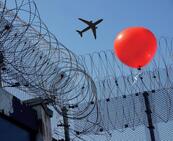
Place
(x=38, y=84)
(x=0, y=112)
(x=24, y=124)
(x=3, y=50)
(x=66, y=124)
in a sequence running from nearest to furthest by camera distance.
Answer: (x=3, y=50), (x=38, y=84), (x=0, y=112), (x=24, y=124), (x=66, y=124)

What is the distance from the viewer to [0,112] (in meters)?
5.77

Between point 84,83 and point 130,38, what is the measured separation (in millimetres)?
839

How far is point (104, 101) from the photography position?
6.57 meters

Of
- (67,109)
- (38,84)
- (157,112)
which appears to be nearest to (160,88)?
(157,112)

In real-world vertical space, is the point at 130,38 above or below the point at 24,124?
above

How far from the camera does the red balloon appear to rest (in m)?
6.00

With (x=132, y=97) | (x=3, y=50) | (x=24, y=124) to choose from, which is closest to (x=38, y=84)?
(x=3, y=50)

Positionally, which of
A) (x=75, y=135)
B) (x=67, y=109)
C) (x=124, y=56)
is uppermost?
(x=124, y=56)

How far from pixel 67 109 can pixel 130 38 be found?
1241 mm

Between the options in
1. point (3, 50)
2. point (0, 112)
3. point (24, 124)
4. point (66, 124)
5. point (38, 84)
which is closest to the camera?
point (3, 50)

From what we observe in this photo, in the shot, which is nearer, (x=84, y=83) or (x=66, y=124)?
(x=84, y=83)

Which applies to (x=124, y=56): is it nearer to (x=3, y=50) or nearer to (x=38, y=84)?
(x=38, y=84)

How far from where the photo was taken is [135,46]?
6.00 metres

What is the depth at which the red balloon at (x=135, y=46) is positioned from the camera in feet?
19.7
